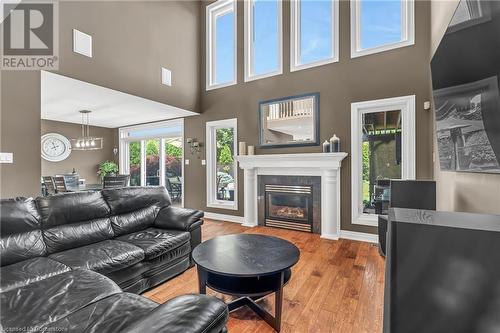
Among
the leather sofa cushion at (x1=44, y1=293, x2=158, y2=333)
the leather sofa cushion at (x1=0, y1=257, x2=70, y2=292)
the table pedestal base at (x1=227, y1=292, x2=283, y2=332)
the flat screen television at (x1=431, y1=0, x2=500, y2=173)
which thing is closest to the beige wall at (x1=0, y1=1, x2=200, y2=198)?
the leather sofa cushion at (x1=0, y1=257, x2=70, y2=292)

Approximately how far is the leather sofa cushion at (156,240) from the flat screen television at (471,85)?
2.42m

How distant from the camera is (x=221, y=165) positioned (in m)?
5.32

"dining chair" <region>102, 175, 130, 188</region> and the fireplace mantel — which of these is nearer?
the fireplace mantel

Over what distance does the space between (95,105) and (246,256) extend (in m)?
4.53

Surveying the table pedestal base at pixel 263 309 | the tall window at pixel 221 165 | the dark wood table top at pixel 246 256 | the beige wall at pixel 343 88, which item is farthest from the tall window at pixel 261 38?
the table pedestal base at pixel 263 309

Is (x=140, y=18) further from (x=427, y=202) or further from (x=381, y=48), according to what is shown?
(x=427, y=202)

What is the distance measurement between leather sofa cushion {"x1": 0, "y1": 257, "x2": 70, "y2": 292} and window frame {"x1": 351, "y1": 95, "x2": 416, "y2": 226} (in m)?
3.59

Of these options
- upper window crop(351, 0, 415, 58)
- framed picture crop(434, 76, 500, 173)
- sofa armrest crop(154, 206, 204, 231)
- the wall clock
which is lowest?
sofa armrest crop(154, 206, 204, 231)

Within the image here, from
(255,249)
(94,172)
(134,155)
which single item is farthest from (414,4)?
(94,172)

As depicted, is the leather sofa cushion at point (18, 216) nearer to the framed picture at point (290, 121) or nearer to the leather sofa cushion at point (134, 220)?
the leather sofa cushion at point (134, 220)

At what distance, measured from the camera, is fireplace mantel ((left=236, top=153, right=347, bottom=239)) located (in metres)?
3.85

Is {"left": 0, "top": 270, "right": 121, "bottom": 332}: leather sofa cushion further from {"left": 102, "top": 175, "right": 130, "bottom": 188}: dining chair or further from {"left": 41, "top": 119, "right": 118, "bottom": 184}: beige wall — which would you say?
{"left": 41, "top": 119, "right": 118, "bottom": 184}: beige wall

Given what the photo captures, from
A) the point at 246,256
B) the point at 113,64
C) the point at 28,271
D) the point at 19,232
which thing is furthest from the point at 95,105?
the point at 246,256

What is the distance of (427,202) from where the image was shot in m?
Result: 2.56
